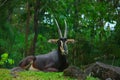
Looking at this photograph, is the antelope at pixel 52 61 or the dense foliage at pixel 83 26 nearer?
the antelope at pixel 52 61

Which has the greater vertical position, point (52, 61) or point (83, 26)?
point (83, 26)

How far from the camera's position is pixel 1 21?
14055 mm

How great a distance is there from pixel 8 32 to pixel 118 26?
444 centimetres

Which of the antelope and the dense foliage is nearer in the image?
the antelope

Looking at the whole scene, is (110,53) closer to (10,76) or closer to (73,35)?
(73,35)

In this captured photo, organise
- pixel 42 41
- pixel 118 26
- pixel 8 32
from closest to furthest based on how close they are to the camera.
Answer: pixel 118 26
pixel 8 32
pixel 42 41

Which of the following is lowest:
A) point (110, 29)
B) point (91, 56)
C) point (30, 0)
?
point (91, 56)

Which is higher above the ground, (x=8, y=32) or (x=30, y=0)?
(x=30, y=0)

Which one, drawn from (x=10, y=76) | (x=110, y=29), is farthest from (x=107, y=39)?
(x=10, y=76)

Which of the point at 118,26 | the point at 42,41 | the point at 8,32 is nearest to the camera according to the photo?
the point at 118,26

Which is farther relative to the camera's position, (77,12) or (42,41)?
(42,41)

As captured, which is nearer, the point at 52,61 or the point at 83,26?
the point at 52,61

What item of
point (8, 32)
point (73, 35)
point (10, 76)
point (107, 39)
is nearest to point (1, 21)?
point (8, 32)

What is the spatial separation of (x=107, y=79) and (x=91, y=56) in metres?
5.14
